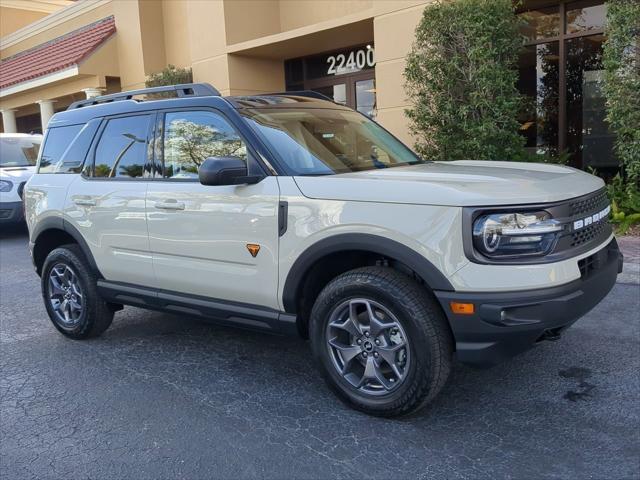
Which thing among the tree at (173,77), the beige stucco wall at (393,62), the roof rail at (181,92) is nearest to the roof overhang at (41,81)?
the tree at (173,77)

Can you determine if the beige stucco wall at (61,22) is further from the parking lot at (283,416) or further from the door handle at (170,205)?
the parking lot at (283,416)

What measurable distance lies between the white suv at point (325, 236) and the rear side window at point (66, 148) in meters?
0.03

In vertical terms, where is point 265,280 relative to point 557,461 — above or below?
above

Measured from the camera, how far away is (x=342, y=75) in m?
13.1

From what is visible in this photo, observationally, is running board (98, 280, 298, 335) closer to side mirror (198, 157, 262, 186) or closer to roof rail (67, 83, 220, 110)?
side mirror (198, 157, 262, 186)

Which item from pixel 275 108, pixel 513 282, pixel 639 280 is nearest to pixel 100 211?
pixel 275 108

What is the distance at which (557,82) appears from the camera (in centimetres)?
988

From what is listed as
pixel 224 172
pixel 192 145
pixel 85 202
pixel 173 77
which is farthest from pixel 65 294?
pixel 173 77

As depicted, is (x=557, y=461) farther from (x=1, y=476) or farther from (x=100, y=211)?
(x=100, y=211)

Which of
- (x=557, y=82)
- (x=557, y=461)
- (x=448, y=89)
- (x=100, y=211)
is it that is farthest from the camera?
(x=557, y=82)

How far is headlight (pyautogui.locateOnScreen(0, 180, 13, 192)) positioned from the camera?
10836 mm

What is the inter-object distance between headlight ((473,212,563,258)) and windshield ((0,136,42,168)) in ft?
36.1

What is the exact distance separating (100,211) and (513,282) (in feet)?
10.1

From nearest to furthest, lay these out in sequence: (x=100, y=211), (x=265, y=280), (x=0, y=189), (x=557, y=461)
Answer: (x=557, y=461) < (x=265, y=280) < (x=100, y=211) < (x=0, y=189)
